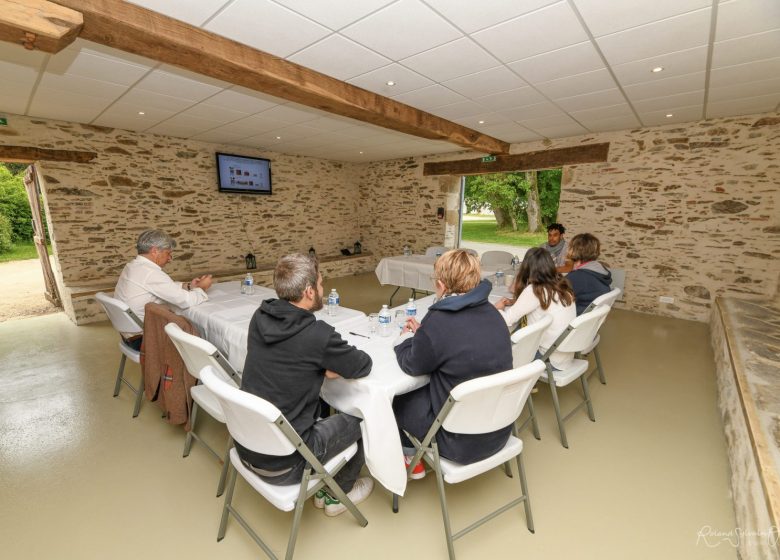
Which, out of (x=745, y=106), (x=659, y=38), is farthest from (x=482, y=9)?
(x=745, y=106)

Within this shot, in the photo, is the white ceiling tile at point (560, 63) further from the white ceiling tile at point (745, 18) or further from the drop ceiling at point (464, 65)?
the white ceiling tile at point (745, 18)

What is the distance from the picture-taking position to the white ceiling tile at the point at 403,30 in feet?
6.40

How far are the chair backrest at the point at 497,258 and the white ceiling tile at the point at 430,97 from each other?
2.11 meters

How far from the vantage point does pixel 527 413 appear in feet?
8.28

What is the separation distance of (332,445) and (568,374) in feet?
5.07

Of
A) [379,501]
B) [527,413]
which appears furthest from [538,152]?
[379,501]

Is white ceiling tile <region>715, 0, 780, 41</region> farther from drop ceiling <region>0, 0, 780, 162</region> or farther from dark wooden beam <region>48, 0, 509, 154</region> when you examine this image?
dark wooden beam <region>48, 0, 509, 154</region>

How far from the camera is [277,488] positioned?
1.30 m

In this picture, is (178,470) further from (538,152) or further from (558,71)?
(538,152)

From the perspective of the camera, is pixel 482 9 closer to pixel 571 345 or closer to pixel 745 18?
pixel 745 18

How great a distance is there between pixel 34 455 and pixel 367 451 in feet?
6.92

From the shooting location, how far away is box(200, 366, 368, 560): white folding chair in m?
1.10

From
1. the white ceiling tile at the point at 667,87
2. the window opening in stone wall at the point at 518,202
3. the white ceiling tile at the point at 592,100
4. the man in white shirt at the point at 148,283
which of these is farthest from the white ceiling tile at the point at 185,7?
the window opening in stone wall at the point at 518,202

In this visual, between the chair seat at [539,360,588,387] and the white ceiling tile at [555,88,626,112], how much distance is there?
255 centimetres
